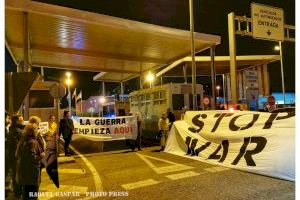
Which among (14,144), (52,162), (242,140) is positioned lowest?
(52,162)

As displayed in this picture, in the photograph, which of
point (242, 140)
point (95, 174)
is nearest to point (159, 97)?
point (242, 140)

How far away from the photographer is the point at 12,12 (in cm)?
1227

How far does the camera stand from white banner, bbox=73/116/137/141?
13.1 m

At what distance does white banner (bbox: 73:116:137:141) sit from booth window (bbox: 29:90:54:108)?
419cm

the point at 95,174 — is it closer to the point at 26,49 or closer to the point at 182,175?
the point at 182,175

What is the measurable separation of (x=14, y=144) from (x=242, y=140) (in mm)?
5936

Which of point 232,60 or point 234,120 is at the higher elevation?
point 232,60

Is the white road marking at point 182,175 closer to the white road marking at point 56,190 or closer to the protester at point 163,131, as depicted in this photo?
the white road marking at point 56,190

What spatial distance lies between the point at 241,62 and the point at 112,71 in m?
11.2

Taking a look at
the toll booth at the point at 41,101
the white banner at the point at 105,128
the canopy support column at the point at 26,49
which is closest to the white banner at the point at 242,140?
the white banner at the point at 105,128

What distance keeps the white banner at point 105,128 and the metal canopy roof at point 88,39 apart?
417cm

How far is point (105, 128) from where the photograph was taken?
1335 cm
